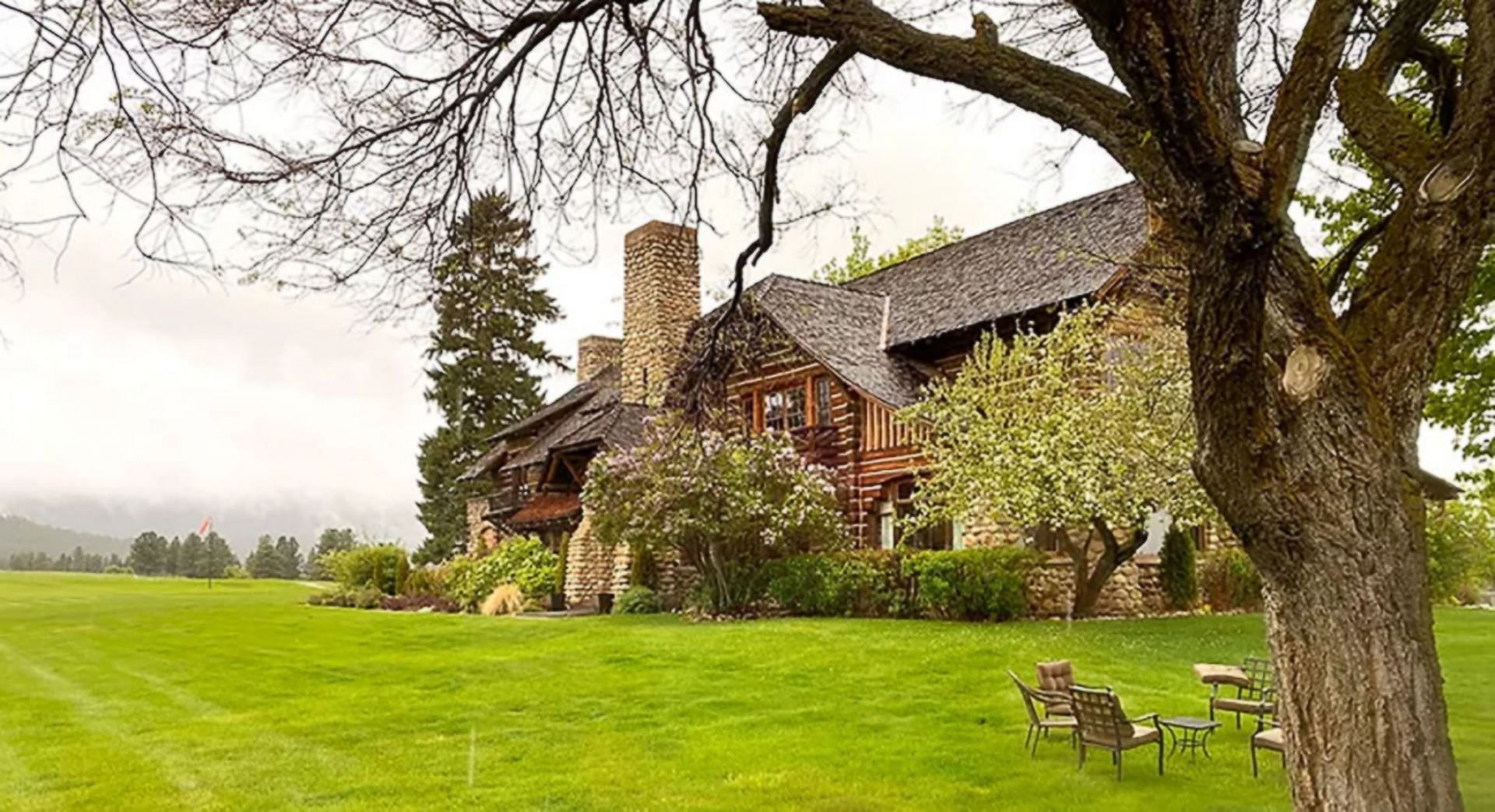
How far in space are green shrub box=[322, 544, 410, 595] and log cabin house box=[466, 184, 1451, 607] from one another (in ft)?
20.2

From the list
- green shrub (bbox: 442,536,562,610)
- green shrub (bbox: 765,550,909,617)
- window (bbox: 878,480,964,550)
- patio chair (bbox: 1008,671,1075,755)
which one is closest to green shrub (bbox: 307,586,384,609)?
green shrub (bbox: 442,536,562,610)

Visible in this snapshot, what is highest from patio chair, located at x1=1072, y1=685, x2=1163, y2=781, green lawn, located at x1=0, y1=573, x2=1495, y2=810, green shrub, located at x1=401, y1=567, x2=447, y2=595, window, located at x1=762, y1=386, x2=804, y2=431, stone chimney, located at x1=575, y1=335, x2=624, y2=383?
stone chimney, located at x1=575, y1=335, x2=624, y2=383

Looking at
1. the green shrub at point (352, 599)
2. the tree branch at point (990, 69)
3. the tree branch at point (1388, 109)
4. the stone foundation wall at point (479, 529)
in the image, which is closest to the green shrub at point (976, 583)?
the tree branch at point (1388, 109)

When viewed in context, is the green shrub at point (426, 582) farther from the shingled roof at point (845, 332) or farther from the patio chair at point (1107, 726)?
the patio chair at point (1107, 726)

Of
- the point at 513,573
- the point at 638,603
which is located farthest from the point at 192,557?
the point at 638,603

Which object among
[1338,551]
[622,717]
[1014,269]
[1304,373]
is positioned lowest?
[622,717]

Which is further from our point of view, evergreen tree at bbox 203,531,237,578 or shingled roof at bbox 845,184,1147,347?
evergreen tree at bbox 203,531,237,578

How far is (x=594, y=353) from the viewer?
141 feet

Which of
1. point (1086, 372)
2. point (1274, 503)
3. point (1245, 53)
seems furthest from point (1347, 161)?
point (1274, 503)

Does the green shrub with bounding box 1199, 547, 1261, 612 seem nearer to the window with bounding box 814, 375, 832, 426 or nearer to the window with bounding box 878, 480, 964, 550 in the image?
the window with bounding box 878, 480, 964, 550

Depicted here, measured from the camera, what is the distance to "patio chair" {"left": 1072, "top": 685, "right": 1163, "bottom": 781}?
8.98m

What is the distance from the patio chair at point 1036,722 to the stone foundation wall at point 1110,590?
9.48 m

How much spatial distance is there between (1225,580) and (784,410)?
11.0m

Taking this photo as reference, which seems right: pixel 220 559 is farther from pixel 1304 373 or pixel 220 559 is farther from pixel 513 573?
pixel 1304 373
